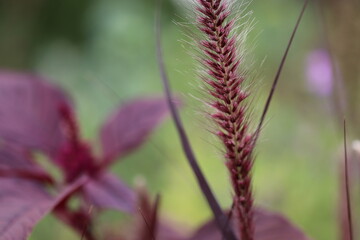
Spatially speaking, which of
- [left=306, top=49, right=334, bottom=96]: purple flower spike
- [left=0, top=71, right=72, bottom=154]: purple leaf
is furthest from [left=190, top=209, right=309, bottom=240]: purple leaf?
[left=306, top=49, right=334, bottom=96]: purple flower spike

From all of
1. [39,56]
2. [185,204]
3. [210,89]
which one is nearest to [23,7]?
[39,56]

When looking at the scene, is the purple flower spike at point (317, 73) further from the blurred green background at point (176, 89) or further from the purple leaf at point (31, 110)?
the purple leaf at point (31, 110)

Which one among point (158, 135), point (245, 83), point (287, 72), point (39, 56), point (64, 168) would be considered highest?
point (245, 83)

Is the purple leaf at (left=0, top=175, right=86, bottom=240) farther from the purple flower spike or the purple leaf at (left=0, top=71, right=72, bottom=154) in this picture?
the purple flower spike

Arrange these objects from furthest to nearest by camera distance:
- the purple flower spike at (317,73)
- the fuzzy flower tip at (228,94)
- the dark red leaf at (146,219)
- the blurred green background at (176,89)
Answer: the purple flower spike at (317,73) → the blurred green background at (176,89) → the dark red leaf at (146,219) → the fuzzy flower tip at (228,94)

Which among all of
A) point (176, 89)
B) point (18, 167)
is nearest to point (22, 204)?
point (18, 167)

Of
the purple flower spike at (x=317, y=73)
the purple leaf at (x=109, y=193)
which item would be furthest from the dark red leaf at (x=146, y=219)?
the purple flower spike at (x=317, y=73)

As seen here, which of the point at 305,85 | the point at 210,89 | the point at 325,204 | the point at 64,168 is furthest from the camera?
the point at 305,85

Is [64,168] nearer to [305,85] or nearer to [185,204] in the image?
[185,204]
